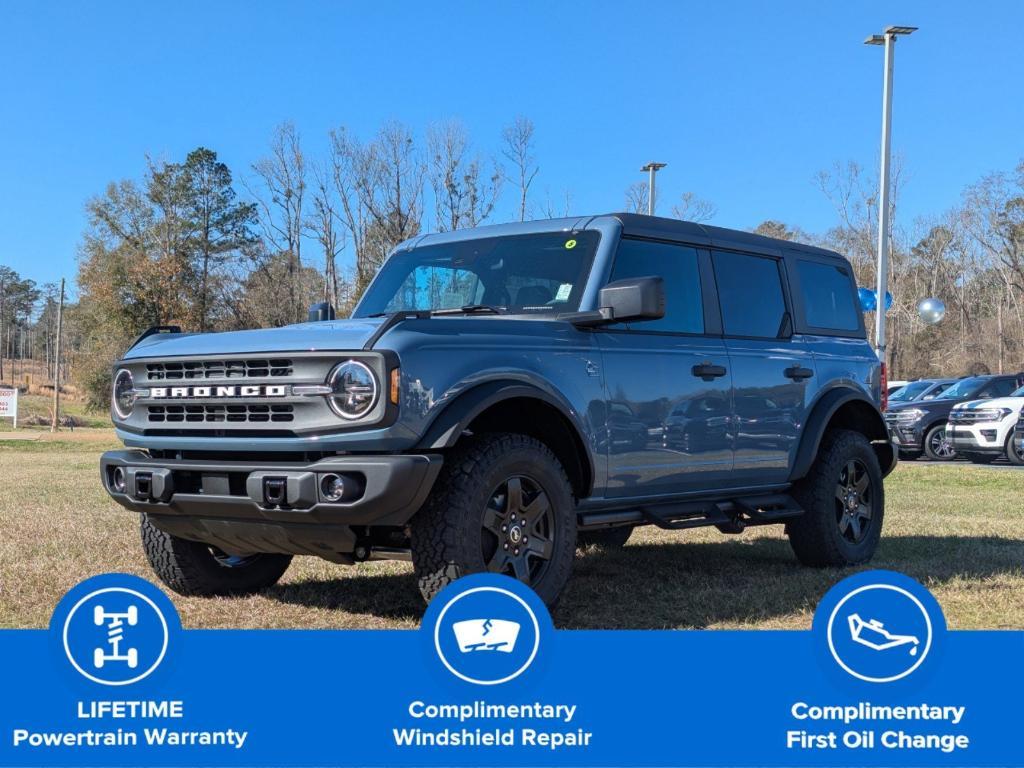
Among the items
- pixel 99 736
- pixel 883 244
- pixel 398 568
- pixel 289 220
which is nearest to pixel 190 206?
pixel 289 220

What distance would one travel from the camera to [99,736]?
3.22 m

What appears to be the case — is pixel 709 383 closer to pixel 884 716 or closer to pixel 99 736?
pixel 884 716

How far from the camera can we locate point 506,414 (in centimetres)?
568

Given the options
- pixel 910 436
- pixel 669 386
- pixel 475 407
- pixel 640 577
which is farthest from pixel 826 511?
pixel 910 436

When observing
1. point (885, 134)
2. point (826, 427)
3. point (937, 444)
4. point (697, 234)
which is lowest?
point (937, 444)

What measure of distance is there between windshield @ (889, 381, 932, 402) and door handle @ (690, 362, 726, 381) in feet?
61.3

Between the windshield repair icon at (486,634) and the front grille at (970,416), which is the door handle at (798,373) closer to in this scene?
the windshield repair icon at (486,634)

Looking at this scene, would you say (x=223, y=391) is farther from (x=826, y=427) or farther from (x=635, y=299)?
(x=826, y=427)

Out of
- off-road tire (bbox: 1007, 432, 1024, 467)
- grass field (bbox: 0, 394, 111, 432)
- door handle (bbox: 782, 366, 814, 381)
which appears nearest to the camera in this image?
door handle (bbox: 782, 366, 814, 381)

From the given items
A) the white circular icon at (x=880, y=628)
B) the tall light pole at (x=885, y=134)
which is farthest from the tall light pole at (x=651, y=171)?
the white circular icon at (x=880, y=628)

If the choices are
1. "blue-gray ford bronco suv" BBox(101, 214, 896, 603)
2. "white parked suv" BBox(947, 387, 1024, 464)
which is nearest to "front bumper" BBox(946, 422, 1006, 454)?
"white parked suv" BBox(947, 387, 1024, 464)

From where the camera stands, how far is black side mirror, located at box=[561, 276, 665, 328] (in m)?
5.68

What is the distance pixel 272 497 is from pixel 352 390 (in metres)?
0.57

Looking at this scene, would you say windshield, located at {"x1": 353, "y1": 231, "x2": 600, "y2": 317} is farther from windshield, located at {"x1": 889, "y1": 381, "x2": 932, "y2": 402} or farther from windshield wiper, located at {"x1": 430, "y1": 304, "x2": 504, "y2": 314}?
windshield, located at {"x1": 889, "y1": 381, "x2": 932, "y2": 402}
